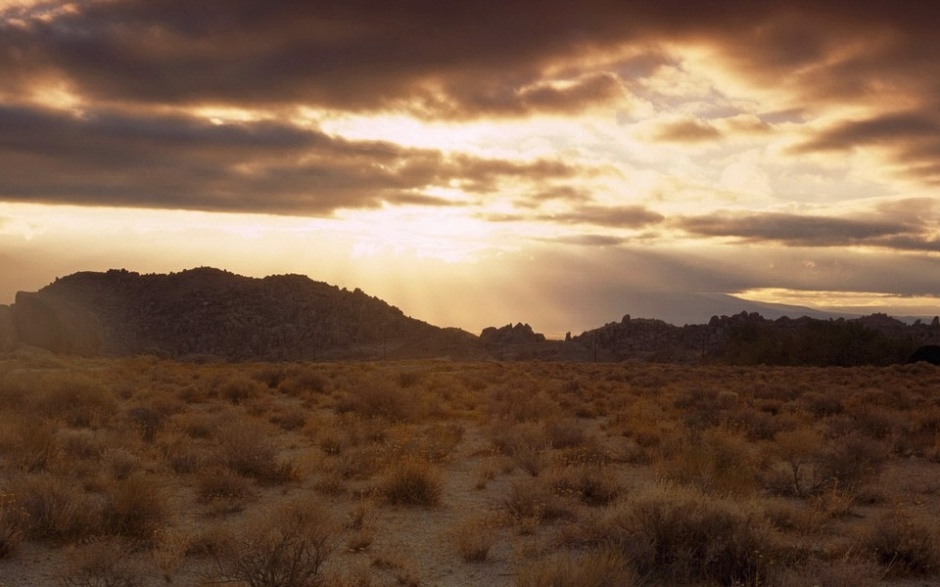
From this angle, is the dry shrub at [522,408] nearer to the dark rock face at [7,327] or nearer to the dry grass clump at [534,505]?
the dry grass clump at [534,505]

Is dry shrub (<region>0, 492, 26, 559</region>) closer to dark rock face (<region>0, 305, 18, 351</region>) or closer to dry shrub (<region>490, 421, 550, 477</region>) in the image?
dry shrub (<region>490, 421, 550, 477</region>)

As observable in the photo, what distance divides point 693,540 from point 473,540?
2.77 metres

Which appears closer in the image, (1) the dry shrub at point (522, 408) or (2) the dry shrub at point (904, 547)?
(2) the dry shrub at point (904, 547)

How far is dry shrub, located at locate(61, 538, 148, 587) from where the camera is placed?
800 centimetres

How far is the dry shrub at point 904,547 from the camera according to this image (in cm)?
914

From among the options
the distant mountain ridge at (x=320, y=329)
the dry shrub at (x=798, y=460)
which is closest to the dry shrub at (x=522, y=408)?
the dry shrub at (x=798, y=460)

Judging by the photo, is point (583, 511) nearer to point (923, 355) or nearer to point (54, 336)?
point (923, 355)

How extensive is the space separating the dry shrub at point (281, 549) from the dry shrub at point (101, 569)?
90 cm

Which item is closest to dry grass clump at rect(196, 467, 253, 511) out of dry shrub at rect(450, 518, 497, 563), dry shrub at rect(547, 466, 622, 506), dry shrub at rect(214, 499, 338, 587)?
dry shrub at rect(214, 499, 338, 587)

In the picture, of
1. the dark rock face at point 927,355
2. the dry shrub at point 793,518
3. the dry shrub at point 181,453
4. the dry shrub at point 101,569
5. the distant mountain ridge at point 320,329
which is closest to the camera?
the dry shrub at point 101,569

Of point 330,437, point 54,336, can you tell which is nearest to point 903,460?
point 330,437

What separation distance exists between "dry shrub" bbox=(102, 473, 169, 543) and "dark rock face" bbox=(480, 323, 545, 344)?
99595 mm

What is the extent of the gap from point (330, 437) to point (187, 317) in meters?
104

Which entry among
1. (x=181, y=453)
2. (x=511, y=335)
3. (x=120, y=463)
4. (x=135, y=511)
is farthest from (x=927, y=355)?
(x=135, y=511)
